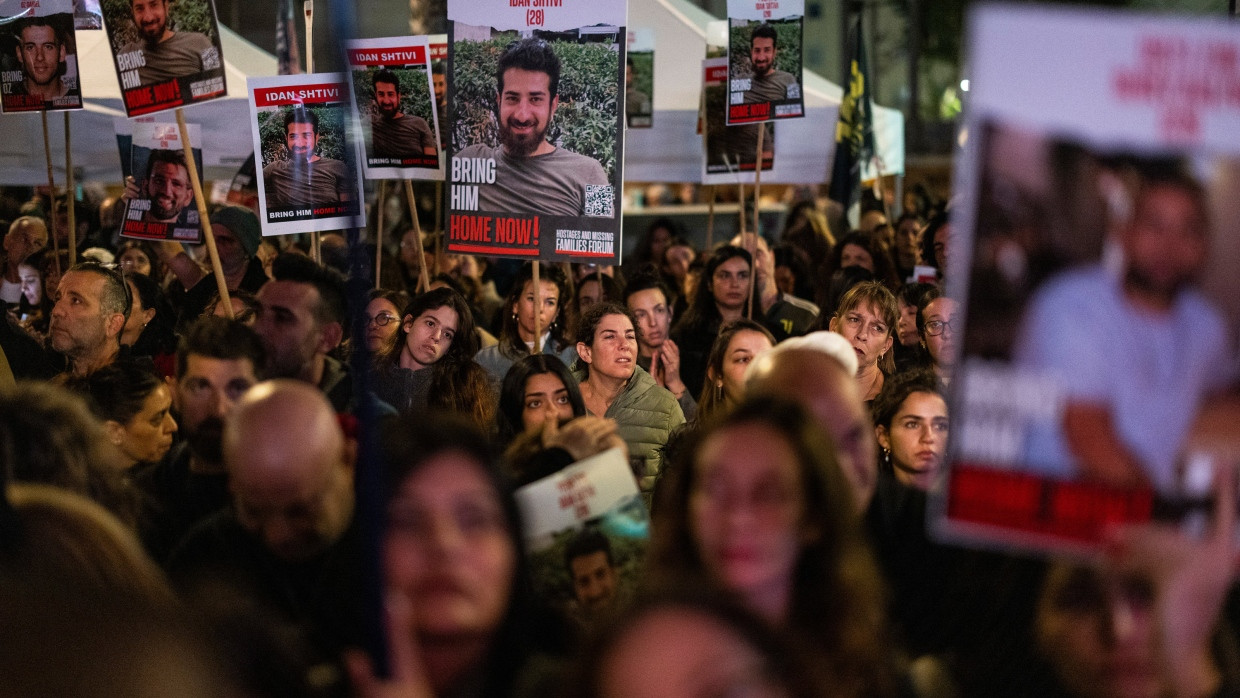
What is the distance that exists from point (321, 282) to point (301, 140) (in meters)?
2.76

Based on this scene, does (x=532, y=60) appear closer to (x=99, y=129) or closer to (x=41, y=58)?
(x=41, y=58)

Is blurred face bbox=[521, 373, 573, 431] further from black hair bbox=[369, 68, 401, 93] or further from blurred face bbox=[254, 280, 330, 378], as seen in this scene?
black hair bbox=[369, 68, 401, 93]

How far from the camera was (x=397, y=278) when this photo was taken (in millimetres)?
9445

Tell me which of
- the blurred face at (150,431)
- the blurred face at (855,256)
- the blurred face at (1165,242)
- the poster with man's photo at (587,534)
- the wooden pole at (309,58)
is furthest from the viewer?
the blurred face at (855,256)

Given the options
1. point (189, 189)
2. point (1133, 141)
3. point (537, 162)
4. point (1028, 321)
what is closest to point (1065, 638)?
point (1028, 321)

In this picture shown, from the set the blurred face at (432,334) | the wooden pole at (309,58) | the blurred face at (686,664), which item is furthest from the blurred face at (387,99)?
the blurred face at (686,664)

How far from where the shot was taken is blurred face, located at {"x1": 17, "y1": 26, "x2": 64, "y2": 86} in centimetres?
770

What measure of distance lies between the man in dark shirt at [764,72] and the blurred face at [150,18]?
3.63m

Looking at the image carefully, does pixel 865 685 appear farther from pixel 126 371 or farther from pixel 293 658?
pixel 126 371

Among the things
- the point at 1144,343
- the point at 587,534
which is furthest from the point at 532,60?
the point at 1144,343

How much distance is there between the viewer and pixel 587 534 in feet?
9.63

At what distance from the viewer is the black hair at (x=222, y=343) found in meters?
3.53

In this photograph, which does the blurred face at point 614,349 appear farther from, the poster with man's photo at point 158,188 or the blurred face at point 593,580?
the poster with man's photo at point 158,188

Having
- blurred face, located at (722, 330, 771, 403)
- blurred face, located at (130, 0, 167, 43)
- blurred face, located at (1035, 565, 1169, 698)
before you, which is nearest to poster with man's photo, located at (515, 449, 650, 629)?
blurred face, located at (1035, 565, 1169, 698)
